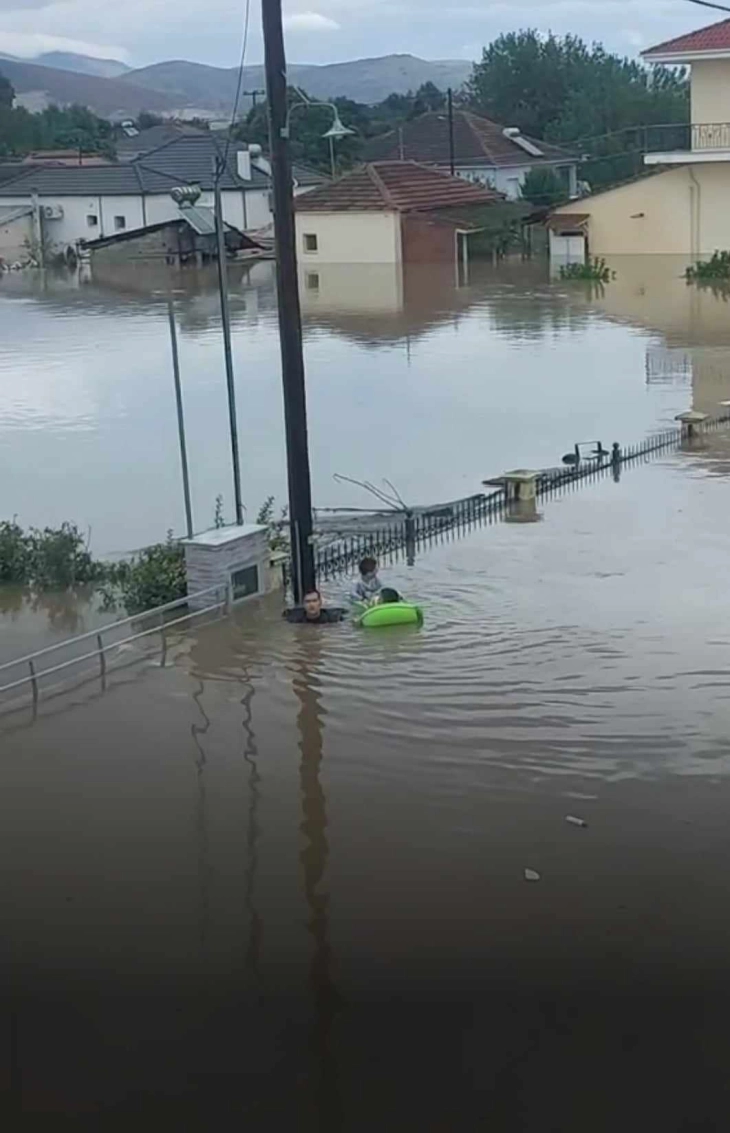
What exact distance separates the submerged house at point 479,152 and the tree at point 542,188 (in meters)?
0.71

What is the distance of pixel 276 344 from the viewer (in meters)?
30.5

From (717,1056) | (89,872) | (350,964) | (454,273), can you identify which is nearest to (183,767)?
(89,872)

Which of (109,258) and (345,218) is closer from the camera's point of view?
(345,218)

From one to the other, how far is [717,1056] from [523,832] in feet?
7.63

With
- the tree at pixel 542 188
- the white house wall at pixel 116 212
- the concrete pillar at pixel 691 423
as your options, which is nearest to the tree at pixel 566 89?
the tree at pixel 542 188

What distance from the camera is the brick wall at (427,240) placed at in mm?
46656

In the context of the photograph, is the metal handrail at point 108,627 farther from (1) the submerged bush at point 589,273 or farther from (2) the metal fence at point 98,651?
(1) the submerged bush at point 589,273

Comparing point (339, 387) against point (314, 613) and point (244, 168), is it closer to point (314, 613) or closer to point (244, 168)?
point (314, 613)

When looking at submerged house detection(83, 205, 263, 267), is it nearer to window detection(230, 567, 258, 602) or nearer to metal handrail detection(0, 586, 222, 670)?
window detection(230, 567, 258, 602)

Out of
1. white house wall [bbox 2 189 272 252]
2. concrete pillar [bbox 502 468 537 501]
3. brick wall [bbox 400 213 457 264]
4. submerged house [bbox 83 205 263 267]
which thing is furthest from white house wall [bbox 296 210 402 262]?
concrete pillar [bbox 502 468 537 501]

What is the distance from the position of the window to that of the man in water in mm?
679

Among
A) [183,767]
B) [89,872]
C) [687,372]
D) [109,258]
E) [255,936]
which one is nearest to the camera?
[255,936]

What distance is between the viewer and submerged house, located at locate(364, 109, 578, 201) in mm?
59781

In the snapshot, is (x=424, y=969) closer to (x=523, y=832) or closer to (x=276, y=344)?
(x=523, y=832)
